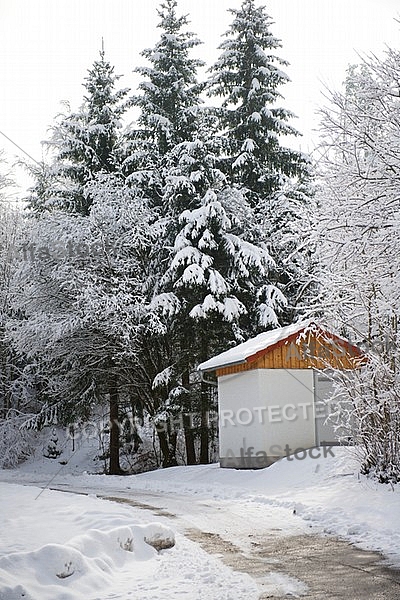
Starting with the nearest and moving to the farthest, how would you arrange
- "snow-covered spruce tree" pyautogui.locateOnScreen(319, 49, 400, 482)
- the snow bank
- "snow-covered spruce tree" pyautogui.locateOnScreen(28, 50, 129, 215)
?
the snow bank, "snow-covered spruce tree" pyautogui.locateOnScreen(319, 49, 400, 482), "snow-covered spruce tree" pyautogui.locateOnScreen(28, 50, 129, 215)

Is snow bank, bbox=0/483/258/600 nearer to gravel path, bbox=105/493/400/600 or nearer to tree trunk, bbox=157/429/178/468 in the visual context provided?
gravel path, bbox=105/493/400/600

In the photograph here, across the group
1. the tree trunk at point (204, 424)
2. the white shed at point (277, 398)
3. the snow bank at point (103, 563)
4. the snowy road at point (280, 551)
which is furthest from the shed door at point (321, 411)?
the snow bank at point (103, 563)

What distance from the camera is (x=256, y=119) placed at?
2578 centimetres

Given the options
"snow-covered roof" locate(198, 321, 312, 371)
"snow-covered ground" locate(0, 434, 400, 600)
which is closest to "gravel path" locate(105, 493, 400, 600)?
"snow-covered ground" locate(0, 434, 400, 600)

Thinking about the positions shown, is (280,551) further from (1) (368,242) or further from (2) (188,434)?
(2) (188,434)

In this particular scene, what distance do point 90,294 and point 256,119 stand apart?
29.5ft

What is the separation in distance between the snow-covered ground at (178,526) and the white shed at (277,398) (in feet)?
4.07

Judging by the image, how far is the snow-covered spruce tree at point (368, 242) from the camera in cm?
1028

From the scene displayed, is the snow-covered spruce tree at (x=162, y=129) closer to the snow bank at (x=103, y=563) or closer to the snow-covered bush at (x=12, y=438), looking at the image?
the snow-covered bush at (x=12, y=438)

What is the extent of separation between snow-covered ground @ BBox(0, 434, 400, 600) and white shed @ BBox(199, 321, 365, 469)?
1240 mm

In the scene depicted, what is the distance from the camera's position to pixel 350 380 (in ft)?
42.7

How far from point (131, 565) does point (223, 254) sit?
662 inches

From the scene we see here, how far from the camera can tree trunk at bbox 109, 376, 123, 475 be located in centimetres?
2450

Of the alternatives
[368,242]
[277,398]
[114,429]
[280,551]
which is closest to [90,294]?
[114,429]
